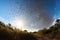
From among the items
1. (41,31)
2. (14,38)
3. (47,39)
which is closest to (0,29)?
(14,38)

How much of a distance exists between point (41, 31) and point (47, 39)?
249 inches

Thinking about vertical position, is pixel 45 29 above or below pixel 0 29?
above

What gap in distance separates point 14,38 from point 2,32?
1.14 metres

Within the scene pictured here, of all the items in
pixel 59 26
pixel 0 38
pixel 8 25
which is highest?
pixel 59 26

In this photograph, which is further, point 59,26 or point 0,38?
point 59,26

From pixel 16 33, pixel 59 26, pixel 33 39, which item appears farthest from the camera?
pixel 59 26

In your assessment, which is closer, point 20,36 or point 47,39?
point 20,36

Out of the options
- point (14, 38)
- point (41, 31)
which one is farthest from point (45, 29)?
point (14, 38)

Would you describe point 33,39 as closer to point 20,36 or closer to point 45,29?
point 20,36

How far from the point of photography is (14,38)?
1412 cm

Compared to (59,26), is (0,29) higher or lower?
lower

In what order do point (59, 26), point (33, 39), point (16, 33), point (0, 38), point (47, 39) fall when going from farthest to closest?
point (59, 26)
point (47, 39)
point (33, 39)
point (16, 33)
point (0, 38)

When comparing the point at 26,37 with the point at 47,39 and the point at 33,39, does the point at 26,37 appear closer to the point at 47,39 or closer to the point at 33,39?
the point at 33,39

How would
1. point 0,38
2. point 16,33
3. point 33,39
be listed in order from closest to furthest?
point 0,38, point 16,33, point 33,39
